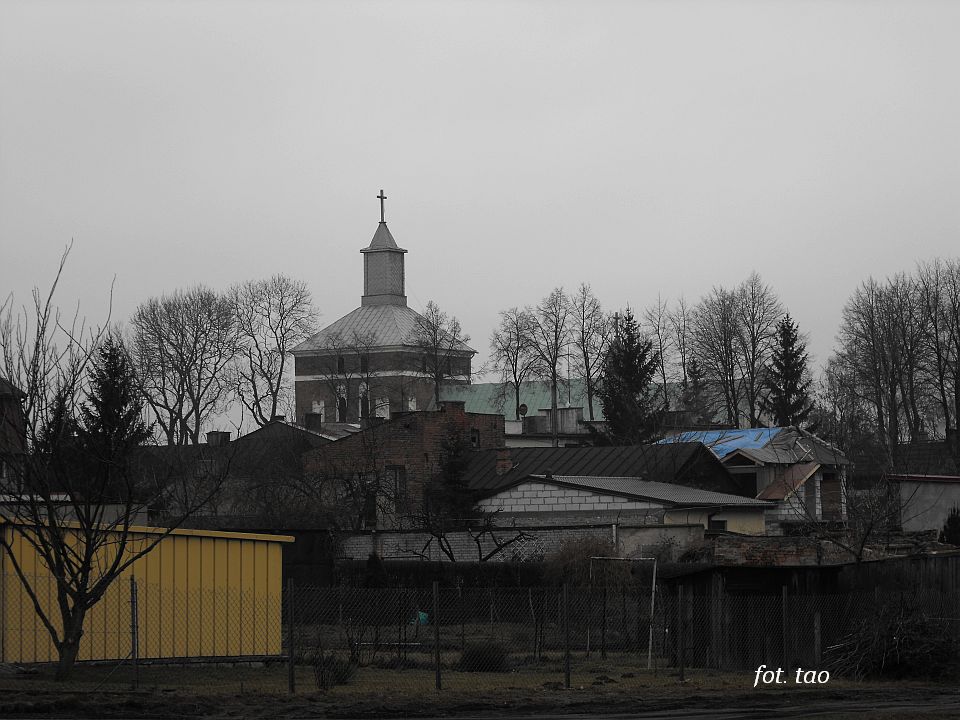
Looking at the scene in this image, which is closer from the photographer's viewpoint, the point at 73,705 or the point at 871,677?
the point at 73,705

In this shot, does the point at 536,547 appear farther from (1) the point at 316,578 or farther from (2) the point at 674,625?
(2) the point at 674,625

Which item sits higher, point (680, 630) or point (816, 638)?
point (680, 630)

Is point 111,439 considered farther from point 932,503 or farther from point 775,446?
point 775,446

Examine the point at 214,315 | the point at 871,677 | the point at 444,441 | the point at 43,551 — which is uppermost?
the point at 214,315

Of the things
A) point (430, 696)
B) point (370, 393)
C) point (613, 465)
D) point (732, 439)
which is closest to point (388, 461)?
point (613, 465)

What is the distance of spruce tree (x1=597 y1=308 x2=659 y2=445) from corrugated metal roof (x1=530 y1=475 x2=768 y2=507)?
77.9ft

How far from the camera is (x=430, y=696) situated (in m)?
19.4

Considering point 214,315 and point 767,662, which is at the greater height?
point 214,315

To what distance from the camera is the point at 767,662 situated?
2367 cm

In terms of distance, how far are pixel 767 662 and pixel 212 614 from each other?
8920 mm

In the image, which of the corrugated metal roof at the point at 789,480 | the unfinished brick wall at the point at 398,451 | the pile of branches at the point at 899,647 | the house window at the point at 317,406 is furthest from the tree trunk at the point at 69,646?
the house window at the point at 317,406

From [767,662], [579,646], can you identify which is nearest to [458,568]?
[579,646]

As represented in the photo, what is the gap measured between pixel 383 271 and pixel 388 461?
193 ft

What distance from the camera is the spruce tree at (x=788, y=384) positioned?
81625 millimetres
